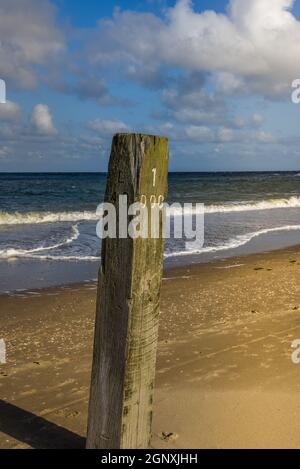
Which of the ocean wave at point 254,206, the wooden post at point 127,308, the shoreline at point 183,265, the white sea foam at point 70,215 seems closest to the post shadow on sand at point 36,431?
the wooden post at point 127,308

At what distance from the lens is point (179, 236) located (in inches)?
643

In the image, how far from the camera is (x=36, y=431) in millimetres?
3650

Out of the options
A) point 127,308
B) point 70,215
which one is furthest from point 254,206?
point 127,308

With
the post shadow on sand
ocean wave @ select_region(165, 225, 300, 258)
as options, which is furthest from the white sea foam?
the post shadow on sand

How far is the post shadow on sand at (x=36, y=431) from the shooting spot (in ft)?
11.4

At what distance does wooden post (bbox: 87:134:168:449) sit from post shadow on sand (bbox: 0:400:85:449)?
69cm

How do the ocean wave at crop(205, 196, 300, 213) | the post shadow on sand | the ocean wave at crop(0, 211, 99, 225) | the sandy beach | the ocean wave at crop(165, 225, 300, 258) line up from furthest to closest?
the ocean wave at crop(205, 196, 300, 213) < the ocean wave at crop(0, 211, 99, 225) < the ocean wave at crop(165, 225, 300, 258) < the sandy beach < the post shadow on sand

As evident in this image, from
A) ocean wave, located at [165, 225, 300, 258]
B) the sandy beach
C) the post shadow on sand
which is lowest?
the post shadow on sand

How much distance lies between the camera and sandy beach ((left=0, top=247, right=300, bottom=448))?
3.59m

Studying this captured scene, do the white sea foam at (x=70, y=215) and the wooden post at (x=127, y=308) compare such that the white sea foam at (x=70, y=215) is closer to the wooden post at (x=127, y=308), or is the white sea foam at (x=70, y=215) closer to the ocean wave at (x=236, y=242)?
the ocean wave at (x=236, y=242)

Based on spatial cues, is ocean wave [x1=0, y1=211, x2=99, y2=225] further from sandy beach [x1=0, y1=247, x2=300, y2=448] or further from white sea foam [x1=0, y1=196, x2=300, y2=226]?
sandy beach [x1=0, y1=247, x2=300, y2=448]
